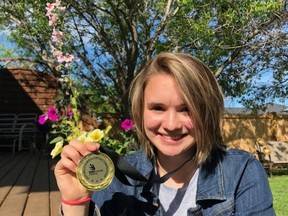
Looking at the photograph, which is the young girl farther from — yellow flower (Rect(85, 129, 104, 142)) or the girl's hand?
yellow flower (Rect(85, 129, 104, 142))

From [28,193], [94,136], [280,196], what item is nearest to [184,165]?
[94,136]

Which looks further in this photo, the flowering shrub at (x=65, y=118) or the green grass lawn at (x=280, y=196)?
the green grass lawn at (x=280, y=196)

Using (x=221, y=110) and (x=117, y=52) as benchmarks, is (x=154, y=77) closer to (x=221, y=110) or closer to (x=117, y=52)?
(x=221, y=110)

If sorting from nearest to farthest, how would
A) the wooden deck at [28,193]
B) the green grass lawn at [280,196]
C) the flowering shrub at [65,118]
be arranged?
the flowering shrub at [65,118] → the wooden deck at [28,193] → the green grass lawn at [280,196]

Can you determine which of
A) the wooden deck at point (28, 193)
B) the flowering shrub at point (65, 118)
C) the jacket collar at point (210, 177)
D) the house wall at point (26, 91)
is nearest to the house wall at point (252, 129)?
the house wall at point (26, 91)

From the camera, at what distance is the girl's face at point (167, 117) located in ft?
4.45

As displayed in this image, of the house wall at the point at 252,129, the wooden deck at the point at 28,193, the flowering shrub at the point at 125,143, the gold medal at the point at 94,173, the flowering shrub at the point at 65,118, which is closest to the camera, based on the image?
the gold medal at the point at 94,173

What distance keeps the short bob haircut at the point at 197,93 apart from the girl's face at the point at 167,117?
0.02 metres

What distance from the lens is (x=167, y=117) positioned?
137 centimetres

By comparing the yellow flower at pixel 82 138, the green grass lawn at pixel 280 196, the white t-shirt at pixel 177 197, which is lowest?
the green grass lawn at pixel 280 196

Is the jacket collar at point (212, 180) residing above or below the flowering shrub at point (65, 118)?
below

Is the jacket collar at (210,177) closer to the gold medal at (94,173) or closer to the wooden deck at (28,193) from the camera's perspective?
the gold medal at (94,173)

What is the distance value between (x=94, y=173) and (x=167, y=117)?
1.11 feet

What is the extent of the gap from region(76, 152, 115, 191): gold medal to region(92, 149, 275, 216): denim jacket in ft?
0.94
